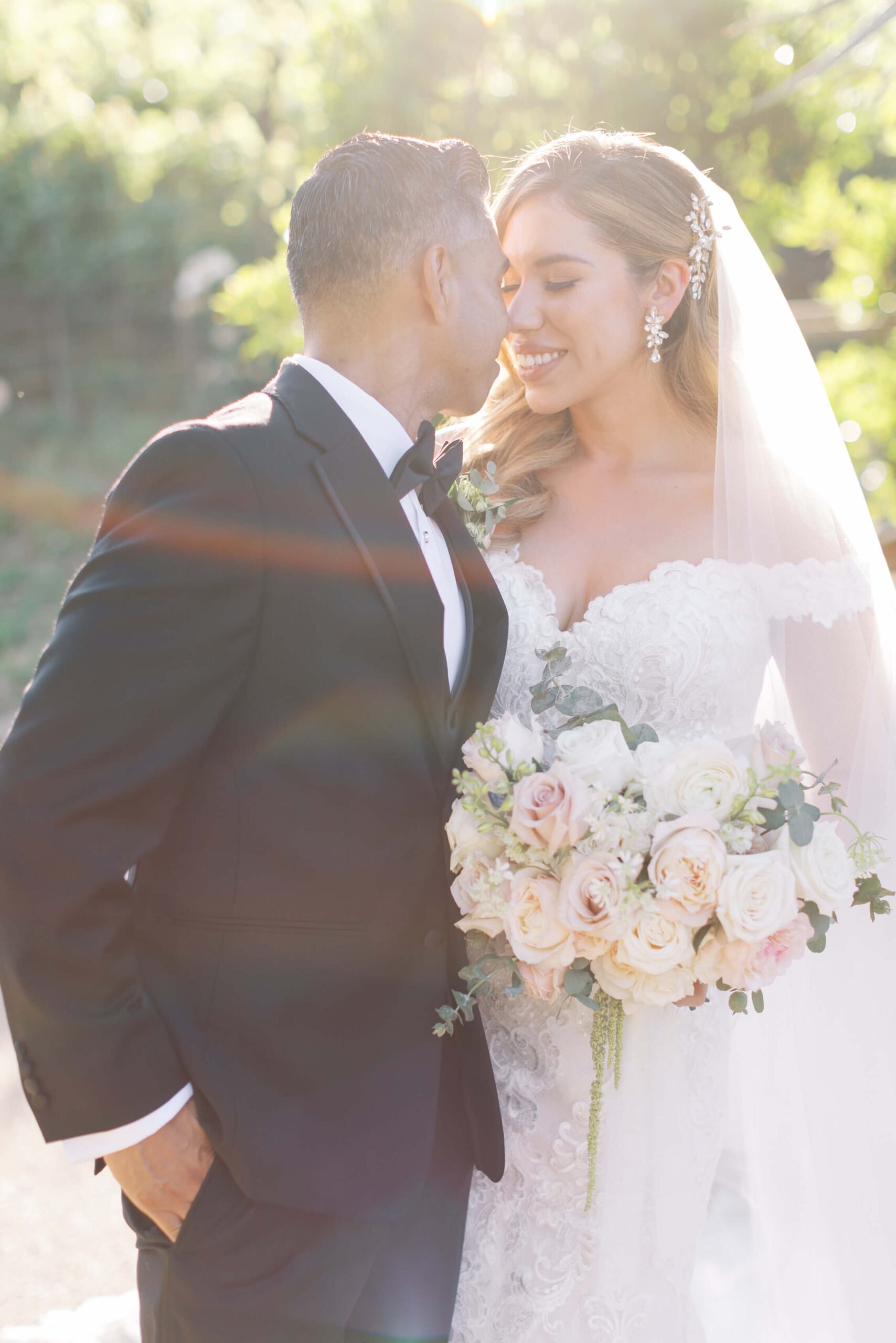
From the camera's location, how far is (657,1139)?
7.61ft

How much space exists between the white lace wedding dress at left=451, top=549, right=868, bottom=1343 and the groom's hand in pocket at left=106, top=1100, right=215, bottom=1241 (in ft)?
2.38

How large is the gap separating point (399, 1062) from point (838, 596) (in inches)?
57.5

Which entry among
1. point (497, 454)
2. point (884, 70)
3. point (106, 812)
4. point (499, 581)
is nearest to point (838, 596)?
point (499, 581)

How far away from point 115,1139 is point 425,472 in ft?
3.86

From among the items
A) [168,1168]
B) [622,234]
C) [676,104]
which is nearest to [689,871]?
[168,1168]

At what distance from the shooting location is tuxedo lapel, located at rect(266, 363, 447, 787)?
1.81 m

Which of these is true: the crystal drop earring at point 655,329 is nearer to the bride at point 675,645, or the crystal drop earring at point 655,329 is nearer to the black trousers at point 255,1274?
the bride at point 675,645

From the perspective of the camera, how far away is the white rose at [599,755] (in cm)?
183

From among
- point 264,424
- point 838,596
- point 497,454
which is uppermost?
point 497,454

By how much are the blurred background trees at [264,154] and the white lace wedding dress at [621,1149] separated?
255 cm

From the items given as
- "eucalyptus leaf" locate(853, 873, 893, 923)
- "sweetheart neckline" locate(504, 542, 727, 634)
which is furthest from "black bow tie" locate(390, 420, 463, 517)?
"eucalyptus leaf" locate(853, 873, 893, 923)

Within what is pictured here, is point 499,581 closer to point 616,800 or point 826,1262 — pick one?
point 616,800

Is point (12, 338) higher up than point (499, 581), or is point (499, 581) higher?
point (12, 338)

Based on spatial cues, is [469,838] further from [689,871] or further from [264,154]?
[264,154]
